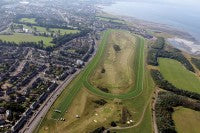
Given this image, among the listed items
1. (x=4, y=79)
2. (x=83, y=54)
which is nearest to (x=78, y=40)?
(x=83, y=54)

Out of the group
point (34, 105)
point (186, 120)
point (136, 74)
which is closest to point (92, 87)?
point (34, 105)

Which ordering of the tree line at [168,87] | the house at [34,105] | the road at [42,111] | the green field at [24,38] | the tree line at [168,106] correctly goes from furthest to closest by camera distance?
the green field at [24,38], the tree line at [168,87], the house at [34,105], the tree line at [168,106], the road at [42,111]

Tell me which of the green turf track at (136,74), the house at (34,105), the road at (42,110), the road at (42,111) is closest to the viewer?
the road at (42,110)

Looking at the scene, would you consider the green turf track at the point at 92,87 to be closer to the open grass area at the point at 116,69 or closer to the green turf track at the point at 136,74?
the green turf track at the point at 136,74

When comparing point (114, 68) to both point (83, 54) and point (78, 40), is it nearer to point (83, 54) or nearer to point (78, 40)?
point (83, 54)

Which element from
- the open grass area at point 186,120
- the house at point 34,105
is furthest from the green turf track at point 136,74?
the house at point 34,105

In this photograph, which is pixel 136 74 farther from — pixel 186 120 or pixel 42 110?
pixel 42 110
